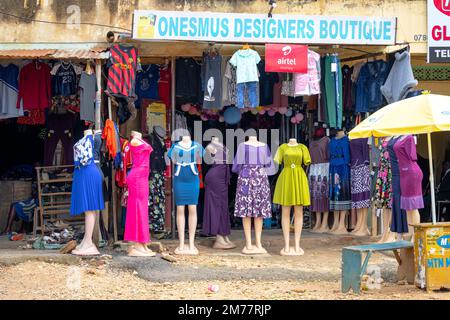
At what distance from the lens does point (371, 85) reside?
1111cm

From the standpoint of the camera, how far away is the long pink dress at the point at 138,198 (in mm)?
9578

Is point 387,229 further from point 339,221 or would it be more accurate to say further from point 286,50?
point 286,50

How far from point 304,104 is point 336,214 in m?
2.06

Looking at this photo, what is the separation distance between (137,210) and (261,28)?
11.2 ft

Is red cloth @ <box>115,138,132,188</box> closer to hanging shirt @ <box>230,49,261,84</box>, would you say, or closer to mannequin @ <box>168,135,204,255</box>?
mannequin @ <box>168,135,204,255</box>

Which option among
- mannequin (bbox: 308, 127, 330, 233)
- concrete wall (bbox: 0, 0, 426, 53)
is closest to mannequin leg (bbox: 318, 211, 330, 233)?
mannequin (bbox: 308, 127, 330, 233)

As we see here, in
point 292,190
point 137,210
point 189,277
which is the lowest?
point 189,277

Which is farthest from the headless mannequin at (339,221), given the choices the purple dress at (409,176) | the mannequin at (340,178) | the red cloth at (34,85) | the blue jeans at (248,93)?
the red cloth at (34,85)

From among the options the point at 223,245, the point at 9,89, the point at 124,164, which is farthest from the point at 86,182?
the point at 9,89

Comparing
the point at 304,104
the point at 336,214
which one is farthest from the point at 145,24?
the point at 336,214

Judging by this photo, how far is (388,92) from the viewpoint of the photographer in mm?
10680

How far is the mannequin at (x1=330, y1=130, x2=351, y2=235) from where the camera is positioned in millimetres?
11484

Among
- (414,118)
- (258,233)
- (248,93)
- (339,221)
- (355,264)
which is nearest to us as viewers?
(414,118)

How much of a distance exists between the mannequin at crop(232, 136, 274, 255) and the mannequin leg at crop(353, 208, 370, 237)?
6.72 feet
